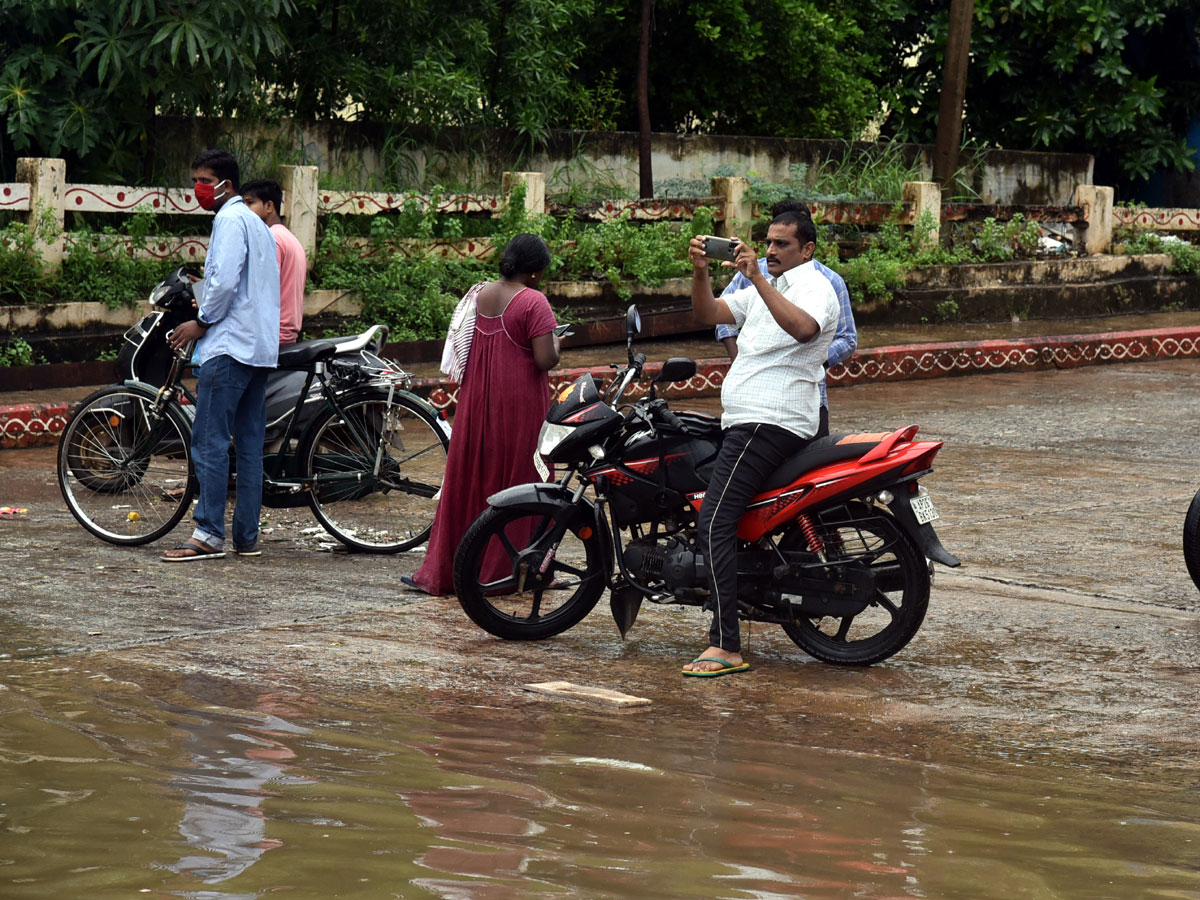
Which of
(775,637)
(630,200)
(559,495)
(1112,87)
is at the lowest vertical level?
(775,637)

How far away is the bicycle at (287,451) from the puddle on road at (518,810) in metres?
2.78

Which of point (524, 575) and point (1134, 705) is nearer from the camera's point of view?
point (1134, 705)

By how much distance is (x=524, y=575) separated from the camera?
6445mm

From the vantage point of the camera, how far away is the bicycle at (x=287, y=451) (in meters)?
8.09

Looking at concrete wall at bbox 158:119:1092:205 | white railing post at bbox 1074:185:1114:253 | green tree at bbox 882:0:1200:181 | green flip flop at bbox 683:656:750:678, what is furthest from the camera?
green tree at bbox 882:0:1200:181

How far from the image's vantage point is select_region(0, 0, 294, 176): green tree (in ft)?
43.4

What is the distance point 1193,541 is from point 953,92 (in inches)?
521

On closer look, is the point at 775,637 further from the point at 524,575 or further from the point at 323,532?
the point at 323,532

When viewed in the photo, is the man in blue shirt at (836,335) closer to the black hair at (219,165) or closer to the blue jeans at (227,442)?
the blue jeans at (227,442)

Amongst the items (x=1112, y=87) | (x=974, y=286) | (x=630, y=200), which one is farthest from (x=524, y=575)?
(x=1112, y=87)

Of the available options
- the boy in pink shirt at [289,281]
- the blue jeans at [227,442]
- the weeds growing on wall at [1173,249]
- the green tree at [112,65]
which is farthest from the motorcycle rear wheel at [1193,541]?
the weeds growing on wall at [1173,249]

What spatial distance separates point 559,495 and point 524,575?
0.34 meters

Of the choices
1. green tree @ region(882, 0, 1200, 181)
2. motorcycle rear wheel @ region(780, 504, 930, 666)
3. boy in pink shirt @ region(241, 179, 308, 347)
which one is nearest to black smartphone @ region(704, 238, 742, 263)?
motorcycle rear wheel @ region(780, 504, 930, 666)

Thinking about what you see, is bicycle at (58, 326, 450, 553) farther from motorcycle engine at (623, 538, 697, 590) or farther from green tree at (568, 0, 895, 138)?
green tree at (568, 0, 895, 138)
